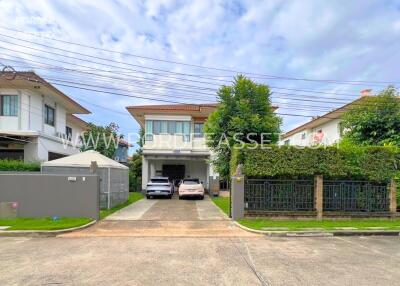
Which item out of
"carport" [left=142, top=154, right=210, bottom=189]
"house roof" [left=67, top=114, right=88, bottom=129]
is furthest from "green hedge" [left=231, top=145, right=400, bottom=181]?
"house roof" [left=67, top=114, right=88, bottom=129]

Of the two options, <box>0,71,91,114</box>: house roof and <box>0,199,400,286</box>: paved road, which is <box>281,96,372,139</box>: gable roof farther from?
<box>0,71,91,114</box>: house roof

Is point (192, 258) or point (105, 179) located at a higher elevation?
point (105, 179)

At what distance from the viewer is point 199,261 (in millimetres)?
7590

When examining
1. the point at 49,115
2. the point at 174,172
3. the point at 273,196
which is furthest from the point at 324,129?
the point at 49,115

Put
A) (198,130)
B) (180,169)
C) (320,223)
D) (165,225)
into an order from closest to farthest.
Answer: (165,225)
(320,223)
(198,130)
(180,169)

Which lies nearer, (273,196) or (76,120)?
(273,196)

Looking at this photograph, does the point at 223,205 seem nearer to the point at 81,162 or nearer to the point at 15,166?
the point at 81,162

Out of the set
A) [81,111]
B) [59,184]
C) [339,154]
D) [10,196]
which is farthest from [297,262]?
[81,111]

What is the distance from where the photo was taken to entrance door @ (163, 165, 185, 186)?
3058cm

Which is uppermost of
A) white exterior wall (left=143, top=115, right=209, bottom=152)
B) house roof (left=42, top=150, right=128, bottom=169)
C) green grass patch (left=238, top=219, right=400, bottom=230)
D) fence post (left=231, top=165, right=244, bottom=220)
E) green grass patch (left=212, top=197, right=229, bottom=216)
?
white exterior wall (left=143, top=115, right=209, bottom=152)

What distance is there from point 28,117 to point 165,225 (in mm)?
14570

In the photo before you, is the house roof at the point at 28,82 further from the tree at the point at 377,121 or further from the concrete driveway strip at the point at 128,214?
the tree at the point at 377,121

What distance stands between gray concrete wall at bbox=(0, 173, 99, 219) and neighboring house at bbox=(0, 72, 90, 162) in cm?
872

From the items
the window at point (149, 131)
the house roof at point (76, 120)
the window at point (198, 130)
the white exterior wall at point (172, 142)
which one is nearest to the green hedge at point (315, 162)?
the white exterior wall at point (172, 142)
